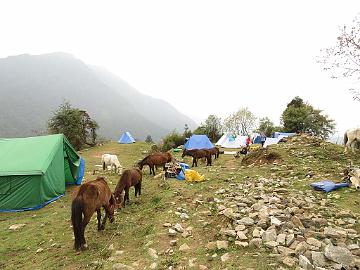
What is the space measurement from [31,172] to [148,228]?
780 centimetres

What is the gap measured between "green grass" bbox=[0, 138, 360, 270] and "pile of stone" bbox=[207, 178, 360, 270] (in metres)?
0.31

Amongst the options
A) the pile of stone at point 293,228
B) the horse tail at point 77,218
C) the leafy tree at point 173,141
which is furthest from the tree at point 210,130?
the horse tail at point 77,218

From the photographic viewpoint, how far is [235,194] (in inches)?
400

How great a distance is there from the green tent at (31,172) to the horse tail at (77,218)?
21.2 ft

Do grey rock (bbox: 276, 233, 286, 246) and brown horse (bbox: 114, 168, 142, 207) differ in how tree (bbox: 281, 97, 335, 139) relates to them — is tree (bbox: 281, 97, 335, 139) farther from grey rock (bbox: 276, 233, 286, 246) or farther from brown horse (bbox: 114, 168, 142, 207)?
grey rock (bbox: 276, 233, 286, 246)

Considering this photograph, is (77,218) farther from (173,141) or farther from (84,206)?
(173,141)

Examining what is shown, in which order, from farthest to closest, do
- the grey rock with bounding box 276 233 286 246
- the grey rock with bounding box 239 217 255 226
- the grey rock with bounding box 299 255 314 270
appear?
1. the grey rock with bounding box 239 217 255 226
2. the grey rock with bounding box 276 233 286 246
3. the grey rock with bounding box 299 255 314 270

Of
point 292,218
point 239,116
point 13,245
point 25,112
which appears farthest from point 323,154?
point 25,112

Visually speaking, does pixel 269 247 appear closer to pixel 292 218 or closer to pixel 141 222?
pixel 292 218

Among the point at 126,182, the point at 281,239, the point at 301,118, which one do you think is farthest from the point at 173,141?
the point at 281,239

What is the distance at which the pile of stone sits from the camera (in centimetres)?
570

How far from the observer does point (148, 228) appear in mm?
8500

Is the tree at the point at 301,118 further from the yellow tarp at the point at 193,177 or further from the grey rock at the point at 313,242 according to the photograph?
the grey rock at the point at 313,242

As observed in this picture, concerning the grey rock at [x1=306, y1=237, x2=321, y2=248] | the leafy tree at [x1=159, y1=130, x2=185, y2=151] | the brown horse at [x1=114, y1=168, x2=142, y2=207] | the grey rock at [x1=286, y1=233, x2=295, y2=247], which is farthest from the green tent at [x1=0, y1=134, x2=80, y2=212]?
the leafy tree at [x1=159, y1=130, x2=185, y2=151]
